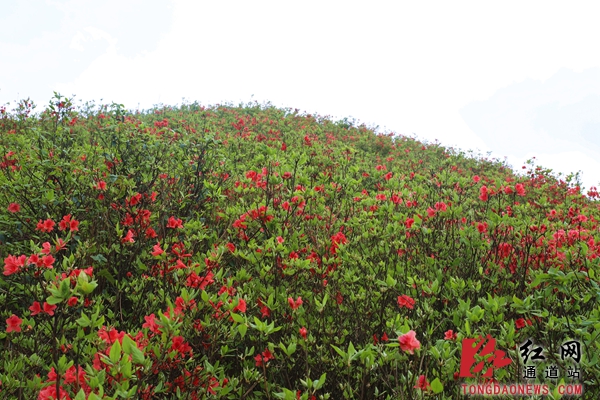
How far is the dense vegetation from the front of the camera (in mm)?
1894

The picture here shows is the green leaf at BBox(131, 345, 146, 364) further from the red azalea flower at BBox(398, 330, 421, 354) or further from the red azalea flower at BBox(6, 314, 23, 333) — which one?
the red azalea flower at BBox(6, 314, 23, 333)

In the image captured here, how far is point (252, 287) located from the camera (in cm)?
292

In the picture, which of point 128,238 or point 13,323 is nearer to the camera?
point 13,323

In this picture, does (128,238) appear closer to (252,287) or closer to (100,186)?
(100,186)

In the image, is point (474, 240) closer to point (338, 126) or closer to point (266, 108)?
point (338, 126)

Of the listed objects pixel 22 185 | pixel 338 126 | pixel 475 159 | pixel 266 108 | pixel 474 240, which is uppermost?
pixel 266 108

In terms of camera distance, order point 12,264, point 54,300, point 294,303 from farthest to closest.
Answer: point 294,303
point 12,264
point 54,300

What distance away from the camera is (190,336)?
205 cm

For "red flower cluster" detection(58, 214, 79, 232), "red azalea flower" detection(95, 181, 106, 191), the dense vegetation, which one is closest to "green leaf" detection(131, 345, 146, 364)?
the dense vegetation

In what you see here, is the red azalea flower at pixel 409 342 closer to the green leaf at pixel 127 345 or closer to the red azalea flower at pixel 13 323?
the green leaf at pixel 127 345

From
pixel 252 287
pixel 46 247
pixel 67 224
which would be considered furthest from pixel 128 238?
pixel 252 287

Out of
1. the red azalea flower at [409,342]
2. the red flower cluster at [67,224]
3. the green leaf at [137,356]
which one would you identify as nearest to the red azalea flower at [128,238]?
the red flower cluster at [67,224]

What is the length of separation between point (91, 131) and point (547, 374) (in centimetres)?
853

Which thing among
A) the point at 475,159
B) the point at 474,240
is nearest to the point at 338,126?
the point at 475,159
